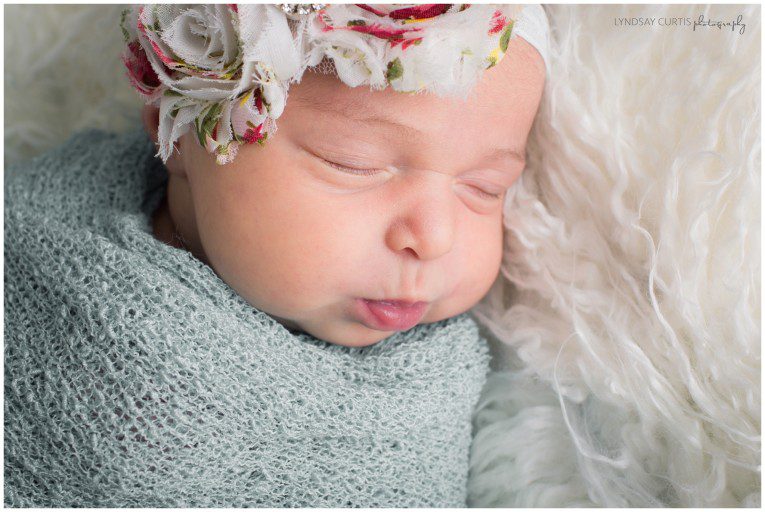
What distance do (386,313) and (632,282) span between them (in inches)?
12.4

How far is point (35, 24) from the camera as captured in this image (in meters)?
1.26

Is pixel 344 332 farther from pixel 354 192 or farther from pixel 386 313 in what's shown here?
pixel 354 192

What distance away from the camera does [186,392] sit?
2.88 ft

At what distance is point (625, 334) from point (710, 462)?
0.18 metres

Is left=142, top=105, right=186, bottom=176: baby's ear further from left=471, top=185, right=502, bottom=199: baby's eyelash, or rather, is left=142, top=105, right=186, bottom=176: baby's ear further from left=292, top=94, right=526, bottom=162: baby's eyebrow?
left=471, top=185, right=502, bottom=199: baby's eyelash

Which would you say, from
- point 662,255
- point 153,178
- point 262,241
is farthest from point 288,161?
point 662,255

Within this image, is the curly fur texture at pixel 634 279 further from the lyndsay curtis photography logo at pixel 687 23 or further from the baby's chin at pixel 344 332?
the baby's chin at pixel 344 332

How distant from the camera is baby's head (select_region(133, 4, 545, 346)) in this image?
87 cm

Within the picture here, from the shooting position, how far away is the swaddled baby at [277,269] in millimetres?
837

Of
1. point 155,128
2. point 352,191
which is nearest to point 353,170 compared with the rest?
point 352,191

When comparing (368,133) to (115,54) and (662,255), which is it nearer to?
(662,255)

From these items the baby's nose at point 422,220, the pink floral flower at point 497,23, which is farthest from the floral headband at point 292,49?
the baby's nose at point 422,220

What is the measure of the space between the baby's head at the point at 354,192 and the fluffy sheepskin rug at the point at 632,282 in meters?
0.13

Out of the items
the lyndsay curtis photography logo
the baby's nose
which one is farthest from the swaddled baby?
the lyndsay curtis photography logo
